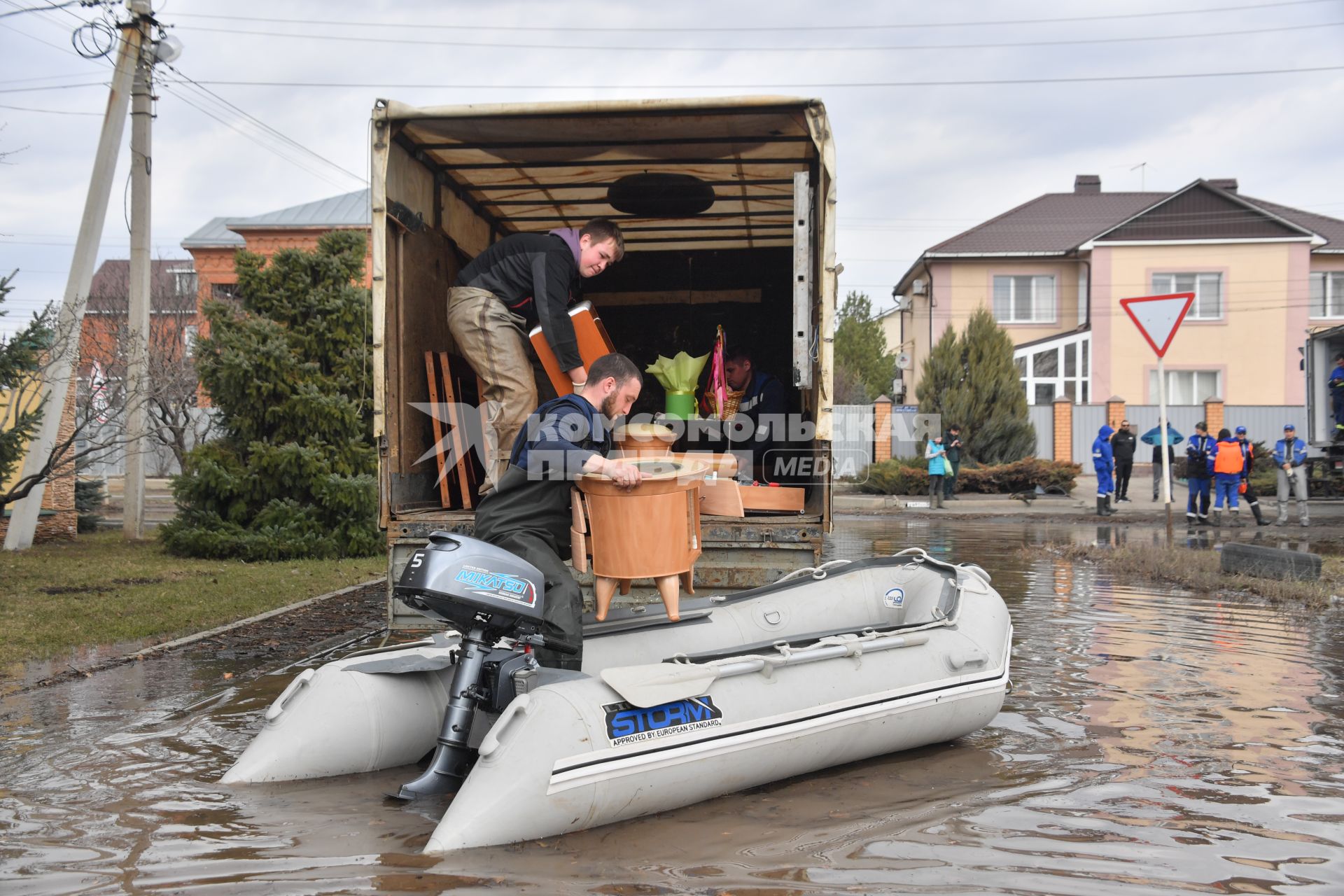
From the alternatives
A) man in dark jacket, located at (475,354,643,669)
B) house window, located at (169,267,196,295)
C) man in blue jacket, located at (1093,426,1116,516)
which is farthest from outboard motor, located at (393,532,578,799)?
house window, located at (169,267,196,295)

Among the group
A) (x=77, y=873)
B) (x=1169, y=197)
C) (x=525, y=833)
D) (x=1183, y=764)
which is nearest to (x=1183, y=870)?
(x=1183, y=764)

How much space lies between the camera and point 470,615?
13.4ft

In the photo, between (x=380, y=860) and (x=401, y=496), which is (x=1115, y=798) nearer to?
(x=380, y=860)

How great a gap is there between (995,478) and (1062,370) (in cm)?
1309

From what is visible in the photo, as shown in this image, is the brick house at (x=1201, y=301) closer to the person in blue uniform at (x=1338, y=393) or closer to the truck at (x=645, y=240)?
the person in blue uniform at (x=1338, y=393)

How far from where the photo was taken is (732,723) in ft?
13.8

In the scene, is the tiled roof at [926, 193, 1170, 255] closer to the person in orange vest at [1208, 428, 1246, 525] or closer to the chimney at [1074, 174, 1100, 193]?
the chimney at [1074, 174, 1100, 193]

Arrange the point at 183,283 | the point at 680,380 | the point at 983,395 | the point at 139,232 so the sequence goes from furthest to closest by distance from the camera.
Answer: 1. the point at 183,283
2. the point at 983,395
3. the point at 139,232
4. the point at 680,380

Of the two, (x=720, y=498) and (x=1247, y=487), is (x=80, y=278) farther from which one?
(x=1247, y=487)

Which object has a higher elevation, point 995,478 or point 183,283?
point 183,283

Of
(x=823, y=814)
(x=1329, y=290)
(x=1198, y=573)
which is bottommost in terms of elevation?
(x=823, y=814)

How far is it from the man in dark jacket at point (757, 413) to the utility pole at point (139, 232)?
756cm

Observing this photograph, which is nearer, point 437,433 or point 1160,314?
point 437,433

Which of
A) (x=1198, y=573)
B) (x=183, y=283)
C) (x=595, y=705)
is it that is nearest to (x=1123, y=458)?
(x=1198, y=573)
